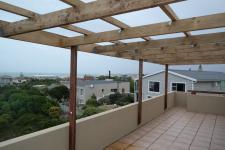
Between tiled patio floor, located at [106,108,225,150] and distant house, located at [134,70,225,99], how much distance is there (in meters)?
8.61

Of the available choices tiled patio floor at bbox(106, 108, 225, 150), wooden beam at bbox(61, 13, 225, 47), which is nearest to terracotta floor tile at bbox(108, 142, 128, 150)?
tiled patio floor at bbox(106, 108, 225, 150)

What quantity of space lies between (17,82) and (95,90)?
18.8 meters

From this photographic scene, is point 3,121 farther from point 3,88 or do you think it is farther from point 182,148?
point 182,148

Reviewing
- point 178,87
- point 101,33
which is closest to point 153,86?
point 178,87

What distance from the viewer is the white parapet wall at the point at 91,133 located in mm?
2644

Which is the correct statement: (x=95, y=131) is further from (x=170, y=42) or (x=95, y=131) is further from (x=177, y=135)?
(x=177, y=135)

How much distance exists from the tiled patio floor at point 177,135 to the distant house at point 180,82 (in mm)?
8609

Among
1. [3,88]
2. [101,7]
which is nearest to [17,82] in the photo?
[3,88]

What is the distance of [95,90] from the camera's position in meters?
29.6

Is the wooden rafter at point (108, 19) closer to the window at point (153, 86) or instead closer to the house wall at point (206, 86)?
the house wall at point (206, 86)

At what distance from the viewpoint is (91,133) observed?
3945 millimetres

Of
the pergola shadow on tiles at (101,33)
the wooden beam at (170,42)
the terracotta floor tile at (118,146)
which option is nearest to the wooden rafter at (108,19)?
the pergola shadow on tiles at (101,33)

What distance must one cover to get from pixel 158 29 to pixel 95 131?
2527 millimetres

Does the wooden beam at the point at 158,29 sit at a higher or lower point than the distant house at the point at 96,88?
higher
